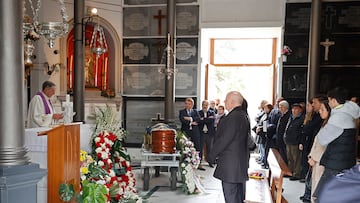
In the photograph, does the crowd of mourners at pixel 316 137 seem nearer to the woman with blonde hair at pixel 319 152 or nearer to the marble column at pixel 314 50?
the woman with blonde hair at pixel 319 152

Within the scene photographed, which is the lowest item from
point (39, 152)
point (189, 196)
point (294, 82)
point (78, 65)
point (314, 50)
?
point (189, 196)

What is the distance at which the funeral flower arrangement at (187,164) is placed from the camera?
501cm

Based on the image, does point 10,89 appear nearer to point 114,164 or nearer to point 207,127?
point 114,164

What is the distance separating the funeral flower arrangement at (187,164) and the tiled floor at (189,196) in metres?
0.13

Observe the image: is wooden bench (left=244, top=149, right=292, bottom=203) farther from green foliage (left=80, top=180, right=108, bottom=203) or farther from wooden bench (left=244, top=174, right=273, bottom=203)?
green foliage (left=80, top=180, right=108, bottom=203)

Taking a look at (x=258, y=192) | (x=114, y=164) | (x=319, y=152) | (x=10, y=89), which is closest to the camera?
(x=10, y=89)

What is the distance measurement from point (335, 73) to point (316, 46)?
91 centimetres

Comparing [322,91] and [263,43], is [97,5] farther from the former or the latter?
[322,91]

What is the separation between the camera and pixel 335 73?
7402 mm

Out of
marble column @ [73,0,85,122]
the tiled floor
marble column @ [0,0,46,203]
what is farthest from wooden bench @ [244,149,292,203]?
marble column @ [73,0,85,122]

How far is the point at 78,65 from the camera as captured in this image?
720cm

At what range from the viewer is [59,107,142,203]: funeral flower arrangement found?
251cm

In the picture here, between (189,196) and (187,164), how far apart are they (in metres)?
0.48

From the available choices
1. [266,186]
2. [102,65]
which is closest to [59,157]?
[266,186]
